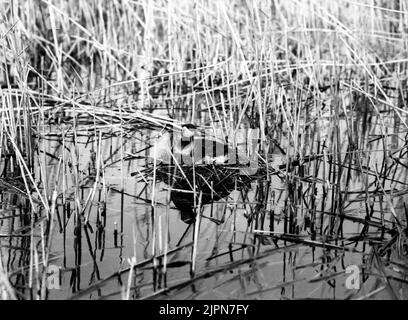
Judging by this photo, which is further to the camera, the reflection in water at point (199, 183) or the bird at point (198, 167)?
the bird at point (198, 167)

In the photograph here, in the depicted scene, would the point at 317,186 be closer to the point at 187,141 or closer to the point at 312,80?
the point at 187,141

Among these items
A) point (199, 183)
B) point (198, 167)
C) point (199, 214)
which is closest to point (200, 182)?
point (199, 183)

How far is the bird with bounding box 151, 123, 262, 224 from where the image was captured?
3215mm

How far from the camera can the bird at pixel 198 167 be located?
3215mm

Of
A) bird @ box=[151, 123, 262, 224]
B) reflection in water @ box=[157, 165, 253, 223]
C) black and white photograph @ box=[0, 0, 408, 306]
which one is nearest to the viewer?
black and white photograph @ box=[0, 0, 408, 306]

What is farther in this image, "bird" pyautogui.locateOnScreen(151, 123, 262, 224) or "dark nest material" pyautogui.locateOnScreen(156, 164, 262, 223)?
"bird" pyautogui.locateOnScreen(151, 123, 262, 224)

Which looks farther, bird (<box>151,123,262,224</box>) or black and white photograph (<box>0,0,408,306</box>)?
bird (<box>151,123,262,224</box>)

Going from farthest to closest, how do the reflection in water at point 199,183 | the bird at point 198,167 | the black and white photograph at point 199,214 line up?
1. the bird at point 198,167
2. the reflection in water at point 199,183
3. the black and white photograph at point 199,214

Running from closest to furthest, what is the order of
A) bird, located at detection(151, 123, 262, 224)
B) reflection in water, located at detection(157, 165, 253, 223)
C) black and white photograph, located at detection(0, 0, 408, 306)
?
black and white photograph, located at detection(0, 0, 408, 306) < reflection in water, located at detection(157, 165, 253, 223) < bird, located at detection(151, 123, 262, 224)

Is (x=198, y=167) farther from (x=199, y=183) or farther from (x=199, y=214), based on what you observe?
(x=199, y=214)

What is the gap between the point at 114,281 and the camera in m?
2.24
